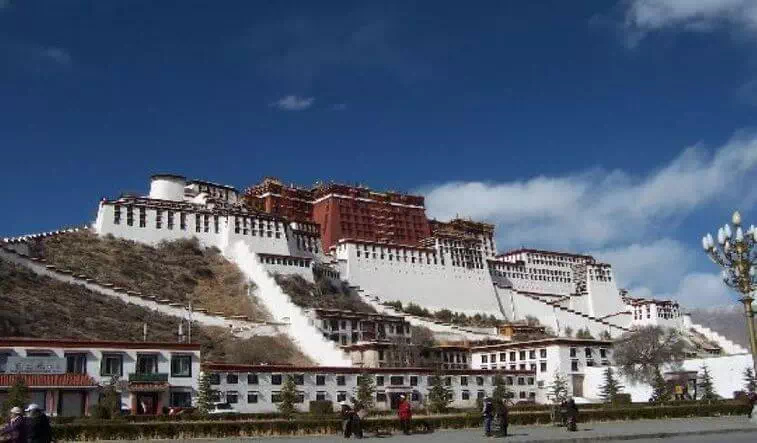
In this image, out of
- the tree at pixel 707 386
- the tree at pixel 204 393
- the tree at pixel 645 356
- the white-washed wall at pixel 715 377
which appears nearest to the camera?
the tree at pixel 204 393

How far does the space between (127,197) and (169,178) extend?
36.0 ft

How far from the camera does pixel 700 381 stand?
57406 millimetres

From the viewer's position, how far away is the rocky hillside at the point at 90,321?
52375mm

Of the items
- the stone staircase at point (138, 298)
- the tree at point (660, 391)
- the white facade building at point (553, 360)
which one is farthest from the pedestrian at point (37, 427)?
the white facade building at point (553, 360)

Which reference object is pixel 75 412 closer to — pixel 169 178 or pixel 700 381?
pixel 700 381

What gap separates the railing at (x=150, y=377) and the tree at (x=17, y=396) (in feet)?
18.3

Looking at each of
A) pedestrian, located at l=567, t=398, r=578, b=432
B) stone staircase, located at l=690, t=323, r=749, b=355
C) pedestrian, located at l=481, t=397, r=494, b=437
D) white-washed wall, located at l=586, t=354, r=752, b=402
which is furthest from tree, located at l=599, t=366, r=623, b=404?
stone staircase, located at l=690, t=323, r=749, b=355

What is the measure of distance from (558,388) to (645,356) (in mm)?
14482

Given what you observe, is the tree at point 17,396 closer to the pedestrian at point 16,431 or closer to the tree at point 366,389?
the tree at point 366,389

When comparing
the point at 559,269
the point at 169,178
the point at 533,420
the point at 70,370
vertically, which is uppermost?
the point at 169,178

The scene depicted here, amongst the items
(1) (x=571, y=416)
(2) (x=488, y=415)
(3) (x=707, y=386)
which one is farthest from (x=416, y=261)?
(2) (x=488, y=415)

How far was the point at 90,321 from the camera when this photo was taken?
55344mm

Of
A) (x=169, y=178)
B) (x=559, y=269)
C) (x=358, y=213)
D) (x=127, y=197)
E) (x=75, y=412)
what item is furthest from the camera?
(x=559, y=269)

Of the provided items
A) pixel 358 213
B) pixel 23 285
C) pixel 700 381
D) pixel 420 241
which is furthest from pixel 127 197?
pixel 700 381
